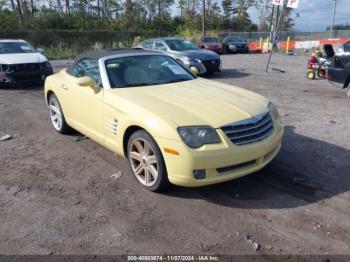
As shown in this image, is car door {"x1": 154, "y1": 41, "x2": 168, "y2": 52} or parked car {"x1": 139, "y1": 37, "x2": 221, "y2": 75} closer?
parked car {"x1": 139, "y1": 37, "x2": 221, "y2": 75}

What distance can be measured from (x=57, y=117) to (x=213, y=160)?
3693mm

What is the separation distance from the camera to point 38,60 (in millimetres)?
11109

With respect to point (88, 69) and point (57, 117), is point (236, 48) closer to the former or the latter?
point (57, 117)

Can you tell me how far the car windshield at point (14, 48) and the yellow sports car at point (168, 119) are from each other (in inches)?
291

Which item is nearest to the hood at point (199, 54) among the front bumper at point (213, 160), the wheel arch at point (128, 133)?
the wheel arch at point (128, 133)

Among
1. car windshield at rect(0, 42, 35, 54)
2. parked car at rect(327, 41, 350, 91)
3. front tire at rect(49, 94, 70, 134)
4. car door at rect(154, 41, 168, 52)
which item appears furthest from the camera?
car door at rect(154, 41, 168, 52)

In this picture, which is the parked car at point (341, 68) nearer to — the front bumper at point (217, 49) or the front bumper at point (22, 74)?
the front bumper at point (22, 74)

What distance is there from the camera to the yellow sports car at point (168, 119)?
3484 millimetres

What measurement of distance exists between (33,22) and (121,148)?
1697 inches

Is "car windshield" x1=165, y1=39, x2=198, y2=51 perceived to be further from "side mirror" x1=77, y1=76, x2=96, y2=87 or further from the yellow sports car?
"side mirror" x1=77, y1=76, x2=96, y2=87

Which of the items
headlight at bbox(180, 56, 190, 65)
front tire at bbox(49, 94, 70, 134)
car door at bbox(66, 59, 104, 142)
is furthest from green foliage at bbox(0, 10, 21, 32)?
car door at bbox(66, 59, 104, 142)

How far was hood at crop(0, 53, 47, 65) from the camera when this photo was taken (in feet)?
34.7

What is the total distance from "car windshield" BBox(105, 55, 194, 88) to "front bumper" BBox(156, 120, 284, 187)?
4.64ft

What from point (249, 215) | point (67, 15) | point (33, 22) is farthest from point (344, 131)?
point (67, 15)
